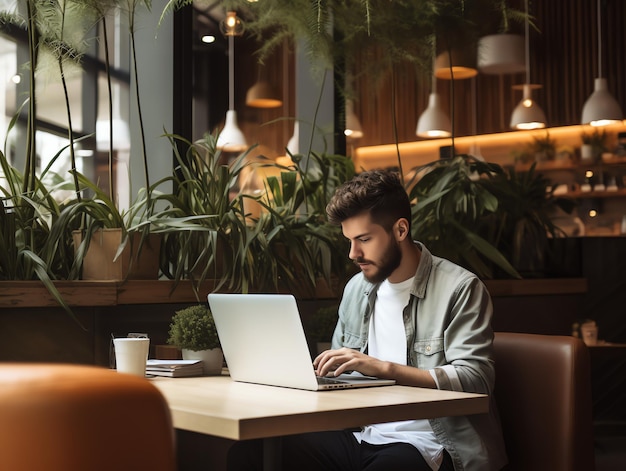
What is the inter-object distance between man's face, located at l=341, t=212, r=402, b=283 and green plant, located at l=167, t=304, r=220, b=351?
0.48 meters

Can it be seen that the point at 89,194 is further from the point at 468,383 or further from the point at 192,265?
the point at 468,383

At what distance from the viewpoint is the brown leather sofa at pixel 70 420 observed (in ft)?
3.42

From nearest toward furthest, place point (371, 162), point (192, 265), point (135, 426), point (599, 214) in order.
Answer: point (135, 426) < point (192, 265) < point (599, 214) < point (371, 162)

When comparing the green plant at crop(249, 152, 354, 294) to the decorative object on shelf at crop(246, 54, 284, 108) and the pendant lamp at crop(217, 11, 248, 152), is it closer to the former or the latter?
the pendant lamp at crop(217, 11, 248, 152)

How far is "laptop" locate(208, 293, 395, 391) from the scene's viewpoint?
217 cm

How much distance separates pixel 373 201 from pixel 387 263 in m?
0.18

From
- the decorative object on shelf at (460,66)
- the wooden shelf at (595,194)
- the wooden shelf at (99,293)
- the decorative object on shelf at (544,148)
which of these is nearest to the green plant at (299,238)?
Result: the wooden shelf at (99,293)

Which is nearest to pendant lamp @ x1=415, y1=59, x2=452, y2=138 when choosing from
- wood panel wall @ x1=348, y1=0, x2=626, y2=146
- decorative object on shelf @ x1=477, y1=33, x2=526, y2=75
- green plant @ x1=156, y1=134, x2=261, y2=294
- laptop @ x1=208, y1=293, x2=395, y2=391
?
wood panel wall @ x1=348, y1=0, x2=626, y2=146

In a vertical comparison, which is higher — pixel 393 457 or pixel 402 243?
pixel 402 243

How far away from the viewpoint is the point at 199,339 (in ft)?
9.00

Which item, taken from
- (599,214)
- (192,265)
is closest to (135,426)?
(192,265)

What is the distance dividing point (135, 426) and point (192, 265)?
2.33 m

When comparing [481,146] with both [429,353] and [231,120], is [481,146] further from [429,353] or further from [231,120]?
[429,353]

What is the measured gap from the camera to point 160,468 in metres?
1.08
